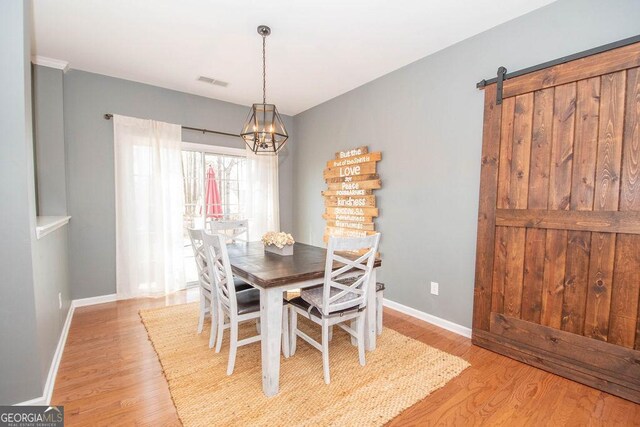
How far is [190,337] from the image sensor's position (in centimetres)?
256

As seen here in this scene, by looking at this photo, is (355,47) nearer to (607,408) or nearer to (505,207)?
(505,207)

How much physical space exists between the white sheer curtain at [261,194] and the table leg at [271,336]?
9.20 ft

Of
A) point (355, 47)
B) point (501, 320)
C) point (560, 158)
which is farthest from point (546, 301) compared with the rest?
point (355, 47)

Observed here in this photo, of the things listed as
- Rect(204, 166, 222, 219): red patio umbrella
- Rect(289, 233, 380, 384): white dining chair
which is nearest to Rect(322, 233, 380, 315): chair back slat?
Rect(289, 233, 380, 384): white dining chair

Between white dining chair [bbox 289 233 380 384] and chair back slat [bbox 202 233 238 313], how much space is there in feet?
1.55

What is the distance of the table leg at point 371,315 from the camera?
7.40 ft

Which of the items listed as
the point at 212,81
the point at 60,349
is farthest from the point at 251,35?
the point at 60,349

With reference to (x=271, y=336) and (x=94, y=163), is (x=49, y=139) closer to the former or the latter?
(x=94, y=163)

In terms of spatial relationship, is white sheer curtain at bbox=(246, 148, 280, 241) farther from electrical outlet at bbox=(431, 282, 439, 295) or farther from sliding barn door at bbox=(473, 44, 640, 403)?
sliding barn door at bbox=(473, 44, 640, 403)

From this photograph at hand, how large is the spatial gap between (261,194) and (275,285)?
2962 millimetres

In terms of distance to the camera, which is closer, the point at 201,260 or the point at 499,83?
the point at 499,83

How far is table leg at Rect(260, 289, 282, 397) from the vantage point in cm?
177

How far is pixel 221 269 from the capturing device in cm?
205

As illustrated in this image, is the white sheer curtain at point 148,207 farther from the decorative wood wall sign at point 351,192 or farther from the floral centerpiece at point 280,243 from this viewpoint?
the decorative wood wall sign at point 351,192
